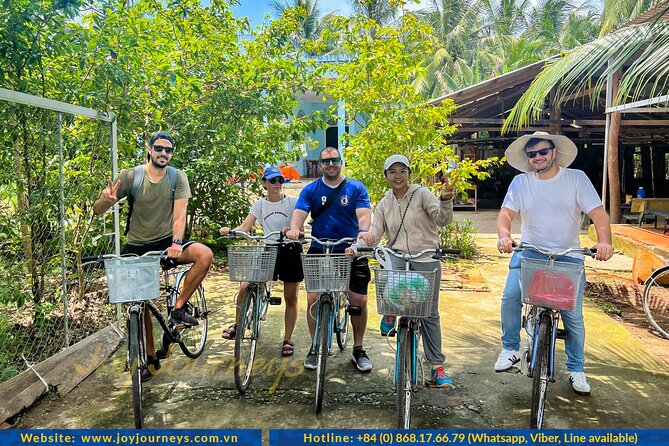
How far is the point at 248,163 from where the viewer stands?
7727mm

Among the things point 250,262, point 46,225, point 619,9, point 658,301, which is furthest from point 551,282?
point 619,9

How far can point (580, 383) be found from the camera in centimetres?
364

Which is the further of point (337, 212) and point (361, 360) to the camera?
point (361, 360)

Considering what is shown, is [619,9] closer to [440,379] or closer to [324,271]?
[440,379]

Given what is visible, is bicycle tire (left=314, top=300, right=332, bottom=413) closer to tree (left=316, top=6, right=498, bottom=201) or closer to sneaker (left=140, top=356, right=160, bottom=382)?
sneaker (left=140, top=356, right=160, bottom=382)

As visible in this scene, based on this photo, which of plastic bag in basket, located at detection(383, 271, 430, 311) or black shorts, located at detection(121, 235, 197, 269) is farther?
black shorts, located at detection(121, 235, 197, 269)

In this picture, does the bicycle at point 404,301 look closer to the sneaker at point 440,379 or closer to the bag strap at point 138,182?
the sneaker at point 440,379

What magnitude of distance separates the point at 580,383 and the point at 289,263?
2.25 meters

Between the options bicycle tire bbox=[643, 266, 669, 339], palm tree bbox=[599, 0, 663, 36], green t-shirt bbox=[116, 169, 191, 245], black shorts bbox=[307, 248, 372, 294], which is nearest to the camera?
green t-shirt bbox=[116, 169, 191, 245]

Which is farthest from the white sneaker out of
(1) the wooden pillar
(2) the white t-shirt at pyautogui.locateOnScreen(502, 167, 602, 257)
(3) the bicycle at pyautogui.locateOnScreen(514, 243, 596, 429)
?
(1) the wooden pillar

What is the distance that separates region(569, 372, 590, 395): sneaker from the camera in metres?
3.63

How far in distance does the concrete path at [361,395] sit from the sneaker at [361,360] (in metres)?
0.05

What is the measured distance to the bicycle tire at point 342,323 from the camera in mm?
4352

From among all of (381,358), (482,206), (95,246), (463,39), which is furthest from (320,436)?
(463,39)
